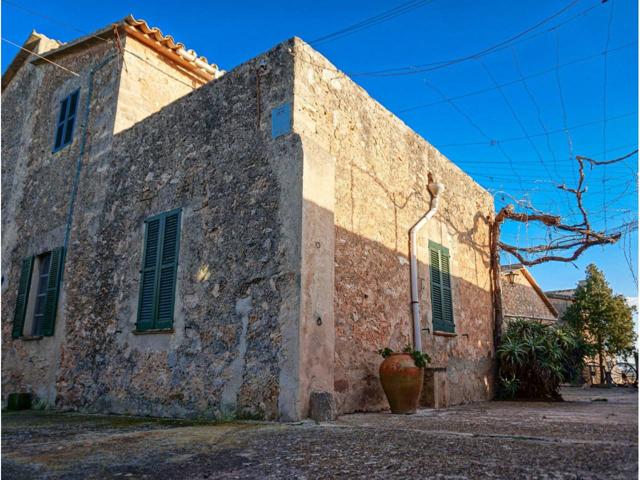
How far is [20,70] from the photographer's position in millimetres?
10609

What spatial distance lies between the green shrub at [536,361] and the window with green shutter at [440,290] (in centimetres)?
154

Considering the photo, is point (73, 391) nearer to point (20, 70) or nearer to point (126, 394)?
point (126, 394)

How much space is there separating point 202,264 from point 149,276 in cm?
91

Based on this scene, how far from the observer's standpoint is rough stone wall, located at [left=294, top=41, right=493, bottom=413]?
17.7 ft

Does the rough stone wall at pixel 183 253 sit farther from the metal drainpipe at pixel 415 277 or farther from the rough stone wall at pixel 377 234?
the metal drainpipe at pixel 415 277

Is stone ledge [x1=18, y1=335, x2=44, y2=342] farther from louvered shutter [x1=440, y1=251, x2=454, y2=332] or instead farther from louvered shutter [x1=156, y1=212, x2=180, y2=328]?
louvered shutter [x1=440, y1=251, x2=454, y2=332]

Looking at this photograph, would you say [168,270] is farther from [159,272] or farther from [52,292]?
[52,292]

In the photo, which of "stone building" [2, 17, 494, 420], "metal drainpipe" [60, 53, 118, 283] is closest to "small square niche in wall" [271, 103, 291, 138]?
"stone building" [2, 17, 494, 420]

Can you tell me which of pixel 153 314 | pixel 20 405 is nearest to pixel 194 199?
pixel 153 314

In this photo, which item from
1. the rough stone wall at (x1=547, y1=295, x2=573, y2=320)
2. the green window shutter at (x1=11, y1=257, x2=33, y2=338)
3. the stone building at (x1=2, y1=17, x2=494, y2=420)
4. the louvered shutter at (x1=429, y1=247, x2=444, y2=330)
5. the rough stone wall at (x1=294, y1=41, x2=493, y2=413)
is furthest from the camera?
the rough stone wall at (x1=547, y1=295, x2=573, y2=320)

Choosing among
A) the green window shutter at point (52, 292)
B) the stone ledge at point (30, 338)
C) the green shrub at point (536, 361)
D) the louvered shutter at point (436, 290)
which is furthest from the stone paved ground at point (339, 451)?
the green shrub at point (536, 361)

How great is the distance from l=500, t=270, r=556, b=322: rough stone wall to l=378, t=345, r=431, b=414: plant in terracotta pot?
10.9 meters

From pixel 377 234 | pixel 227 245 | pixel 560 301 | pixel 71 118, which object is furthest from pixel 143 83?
pixel 560 301

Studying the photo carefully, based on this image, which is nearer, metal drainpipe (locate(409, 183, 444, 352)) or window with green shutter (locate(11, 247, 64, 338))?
metal drainpipe (locate(409, 183, 444, 352))
